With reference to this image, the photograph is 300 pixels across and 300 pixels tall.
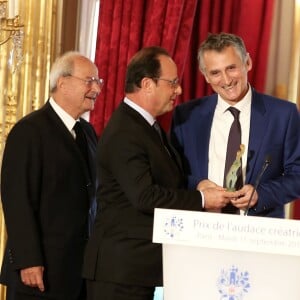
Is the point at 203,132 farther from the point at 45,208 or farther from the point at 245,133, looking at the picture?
the point at 45,208

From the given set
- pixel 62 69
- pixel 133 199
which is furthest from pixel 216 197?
pixel 62 69

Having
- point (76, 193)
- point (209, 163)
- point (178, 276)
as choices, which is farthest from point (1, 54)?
point (178, 276)

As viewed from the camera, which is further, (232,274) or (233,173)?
(233,173)

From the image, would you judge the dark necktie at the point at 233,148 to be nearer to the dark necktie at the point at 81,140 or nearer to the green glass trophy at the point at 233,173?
the green glass trophy at the point at 233,173

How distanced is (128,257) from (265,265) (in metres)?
0.65

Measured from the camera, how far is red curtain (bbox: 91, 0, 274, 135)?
383 centimetres

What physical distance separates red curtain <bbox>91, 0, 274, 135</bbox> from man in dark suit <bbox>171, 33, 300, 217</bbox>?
1201 millimetres

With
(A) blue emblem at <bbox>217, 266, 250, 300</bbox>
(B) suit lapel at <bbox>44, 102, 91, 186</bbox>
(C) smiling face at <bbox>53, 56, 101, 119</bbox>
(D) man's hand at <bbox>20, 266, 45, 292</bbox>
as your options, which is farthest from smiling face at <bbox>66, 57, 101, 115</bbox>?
(A) blue emblem at <bbox>217, 266, 250, 300</bbox>

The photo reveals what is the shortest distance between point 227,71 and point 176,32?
1326 millimetres

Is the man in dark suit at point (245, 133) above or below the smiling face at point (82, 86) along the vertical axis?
below

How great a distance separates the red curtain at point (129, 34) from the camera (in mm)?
3861

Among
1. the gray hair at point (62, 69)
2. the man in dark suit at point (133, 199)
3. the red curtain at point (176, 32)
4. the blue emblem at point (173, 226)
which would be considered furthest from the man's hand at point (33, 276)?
the red curtain at point (176, 32)

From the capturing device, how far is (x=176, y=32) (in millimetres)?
3857

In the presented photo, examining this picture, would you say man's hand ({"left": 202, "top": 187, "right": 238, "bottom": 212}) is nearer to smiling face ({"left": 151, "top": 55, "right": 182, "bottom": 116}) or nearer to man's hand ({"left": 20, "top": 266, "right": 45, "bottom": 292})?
smiling face ({"left": 151, "top": 55, "right": 182, "bottom": 116})
